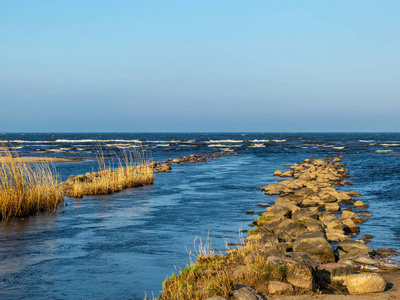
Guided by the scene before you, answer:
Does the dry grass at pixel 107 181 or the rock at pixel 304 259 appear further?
the dry grass at pixel 107 181

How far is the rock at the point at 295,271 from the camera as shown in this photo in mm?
7578

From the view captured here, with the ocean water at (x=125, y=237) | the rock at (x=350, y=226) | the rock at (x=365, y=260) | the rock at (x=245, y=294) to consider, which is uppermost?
the rock at (x=245, y=294)

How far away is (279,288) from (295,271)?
20.3 inches

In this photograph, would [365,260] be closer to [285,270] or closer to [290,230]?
[290,230]

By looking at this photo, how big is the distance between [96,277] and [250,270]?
3.63 meters

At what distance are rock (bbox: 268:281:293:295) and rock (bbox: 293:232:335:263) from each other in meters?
2.05

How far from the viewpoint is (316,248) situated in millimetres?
9422

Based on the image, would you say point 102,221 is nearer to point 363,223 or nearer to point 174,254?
point 174,254

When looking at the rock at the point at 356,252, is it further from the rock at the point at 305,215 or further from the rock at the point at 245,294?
the rock at the point at 245,294

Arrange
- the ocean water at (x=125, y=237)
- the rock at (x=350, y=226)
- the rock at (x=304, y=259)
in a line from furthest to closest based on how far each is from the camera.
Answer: the rock at (x=350, y=226), the ocean water at (x=125, y=237), the rock at (x=304, y=259)

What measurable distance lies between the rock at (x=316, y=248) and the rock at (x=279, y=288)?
6.73 ft

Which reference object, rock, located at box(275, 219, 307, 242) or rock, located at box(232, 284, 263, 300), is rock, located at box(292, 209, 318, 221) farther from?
rock, located at box(232, 284, 263, 300)

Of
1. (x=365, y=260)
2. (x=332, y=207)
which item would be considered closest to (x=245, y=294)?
(x=365, y=260)

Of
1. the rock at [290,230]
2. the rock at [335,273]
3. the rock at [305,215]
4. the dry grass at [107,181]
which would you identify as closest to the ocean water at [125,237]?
the dry grass at [107,181]
